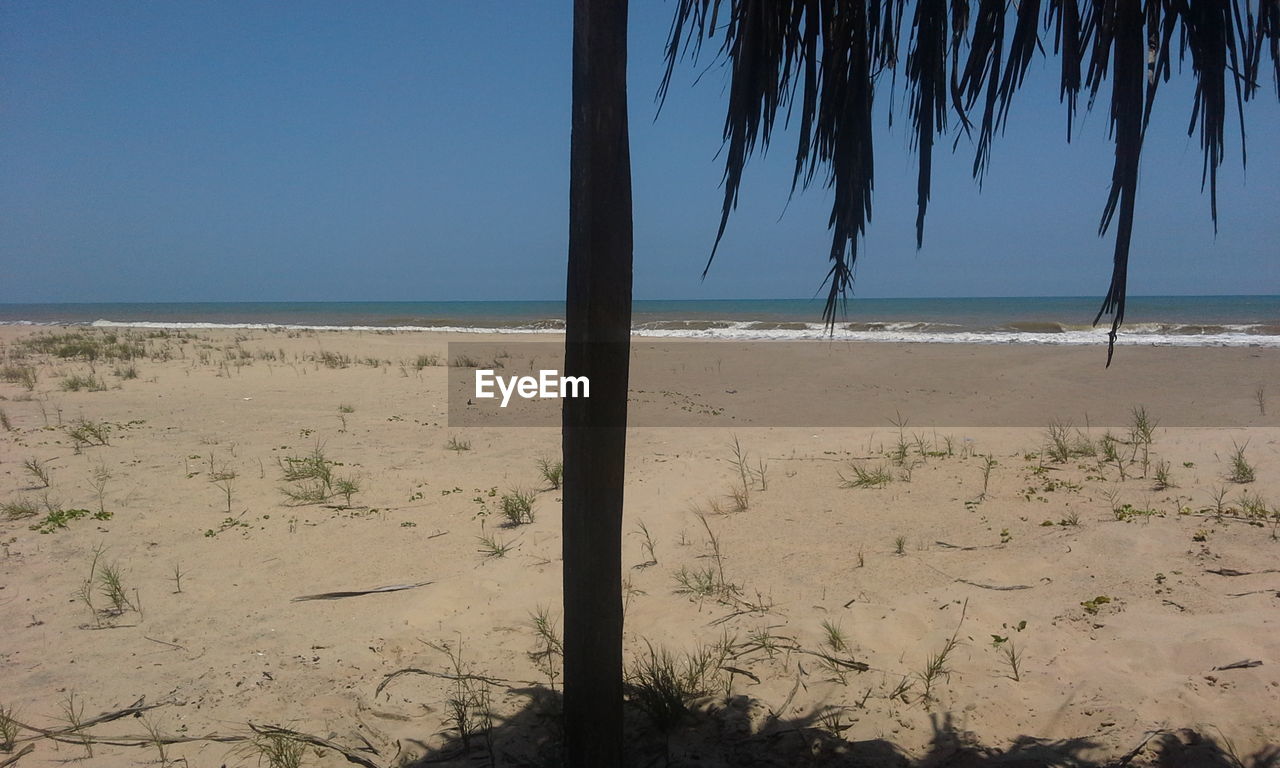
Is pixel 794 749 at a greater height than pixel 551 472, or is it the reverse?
pixel 551 472

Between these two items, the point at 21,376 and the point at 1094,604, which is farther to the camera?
the point at 21,376

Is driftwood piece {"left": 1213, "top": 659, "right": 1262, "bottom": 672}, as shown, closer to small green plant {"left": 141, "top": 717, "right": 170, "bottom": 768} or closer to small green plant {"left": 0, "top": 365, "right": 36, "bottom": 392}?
small green plant {"left": 141, "top": 717, "right": 170, "bottom": 768}

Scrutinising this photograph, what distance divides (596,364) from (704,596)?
2607 millimetres

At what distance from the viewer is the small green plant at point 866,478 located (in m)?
6.32

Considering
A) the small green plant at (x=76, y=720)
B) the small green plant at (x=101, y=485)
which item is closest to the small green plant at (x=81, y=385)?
the small green plant at (x=101, y=485)

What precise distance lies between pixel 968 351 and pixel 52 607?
66.1 ft

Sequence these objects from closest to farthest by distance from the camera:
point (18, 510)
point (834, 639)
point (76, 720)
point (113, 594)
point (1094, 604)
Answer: point (76, 720) → point (834, 639) → point (1094, 604) → point (113, 594) → point (18, 510)

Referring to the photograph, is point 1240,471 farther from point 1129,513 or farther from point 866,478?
point 866,478

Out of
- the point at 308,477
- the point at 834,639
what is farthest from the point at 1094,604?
the point at 308,477

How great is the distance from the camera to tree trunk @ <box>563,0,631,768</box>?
2.09 meters

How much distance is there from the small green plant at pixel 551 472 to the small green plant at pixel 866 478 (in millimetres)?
2351

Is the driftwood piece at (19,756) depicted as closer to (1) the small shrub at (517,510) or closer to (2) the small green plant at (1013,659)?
(1) the small shrub at (517,510)

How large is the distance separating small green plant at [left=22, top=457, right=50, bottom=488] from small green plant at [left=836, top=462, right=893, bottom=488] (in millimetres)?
6355

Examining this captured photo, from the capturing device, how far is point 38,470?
244 inches
